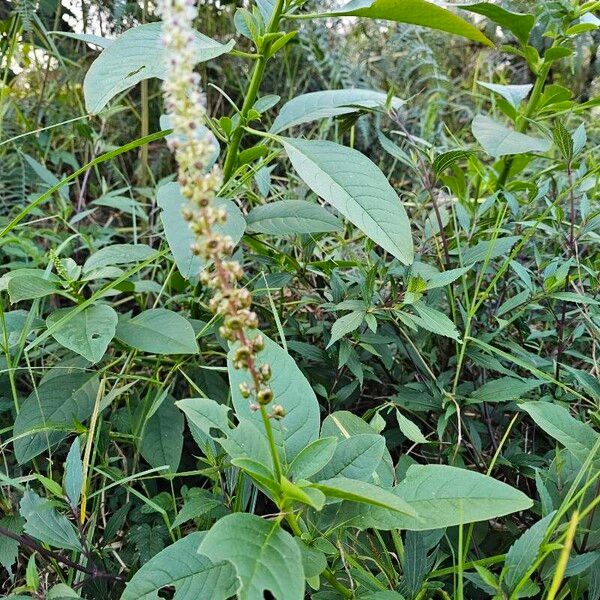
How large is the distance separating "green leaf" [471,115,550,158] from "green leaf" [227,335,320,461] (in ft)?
2.33

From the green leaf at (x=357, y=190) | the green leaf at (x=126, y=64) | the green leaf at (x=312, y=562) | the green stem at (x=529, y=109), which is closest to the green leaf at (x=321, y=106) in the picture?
the green leaf at (x=357, y=190)

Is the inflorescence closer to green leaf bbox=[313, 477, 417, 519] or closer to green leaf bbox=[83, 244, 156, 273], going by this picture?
green leaf bbox=[313, 477, 417, 519]

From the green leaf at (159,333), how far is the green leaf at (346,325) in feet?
0.88

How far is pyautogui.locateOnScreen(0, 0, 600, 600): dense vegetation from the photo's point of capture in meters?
0.81

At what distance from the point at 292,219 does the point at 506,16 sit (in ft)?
2.32

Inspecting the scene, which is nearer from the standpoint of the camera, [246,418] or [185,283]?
[246,418]

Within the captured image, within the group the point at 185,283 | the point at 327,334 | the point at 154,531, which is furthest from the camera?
the point at 185,283

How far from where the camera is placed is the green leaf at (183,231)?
3.77ft

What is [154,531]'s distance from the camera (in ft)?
3.74

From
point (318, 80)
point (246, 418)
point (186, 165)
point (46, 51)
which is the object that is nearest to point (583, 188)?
point (246, 418)

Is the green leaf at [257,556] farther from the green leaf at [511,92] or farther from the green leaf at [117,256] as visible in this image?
the green leaf at [511,92]

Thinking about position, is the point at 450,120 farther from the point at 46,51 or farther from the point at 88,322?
the point at 88,322

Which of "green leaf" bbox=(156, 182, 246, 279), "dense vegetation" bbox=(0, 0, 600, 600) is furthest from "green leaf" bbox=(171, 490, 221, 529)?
"green leaf" bbox=(156, 182, 246, 279)

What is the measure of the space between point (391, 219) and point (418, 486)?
497 mm
